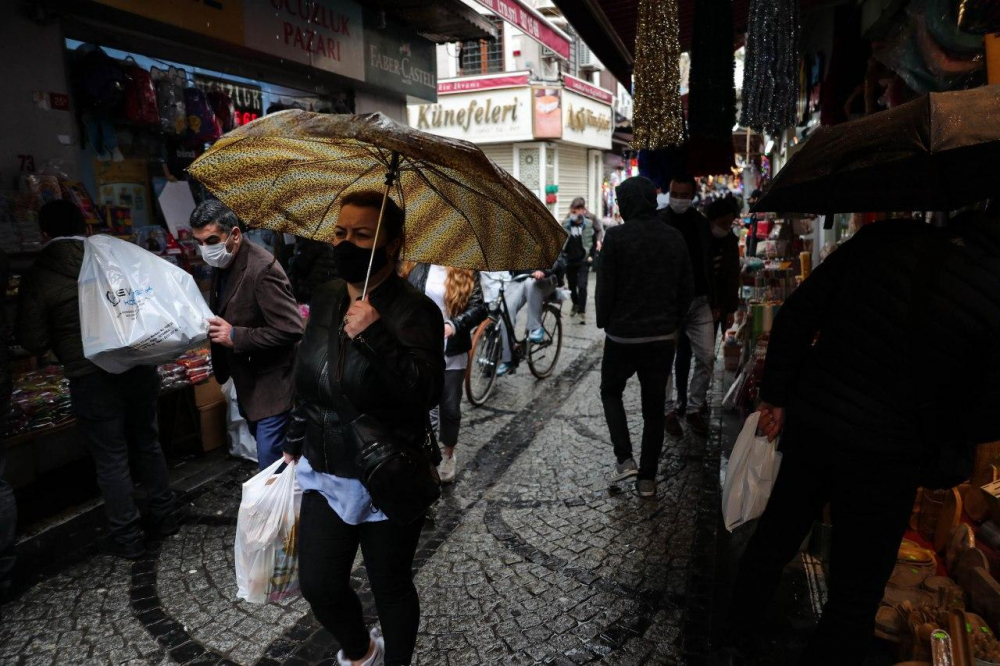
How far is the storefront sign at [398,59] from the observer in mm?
8078

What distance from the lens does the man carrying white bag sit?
361 cm

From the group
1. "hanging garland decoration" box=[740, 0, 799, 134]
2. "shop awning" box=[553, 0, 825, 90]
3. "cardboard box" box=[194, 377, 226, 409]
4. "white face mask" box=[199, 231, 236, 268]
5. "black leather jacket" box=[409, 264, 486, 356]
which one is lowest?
"cardboard box" box=[194, 377, 226, 409]

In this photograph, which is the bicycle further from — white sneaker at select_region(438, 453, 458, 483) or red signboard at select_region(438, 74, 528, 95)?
red signboard at select_region(438, 74, 528, 95)

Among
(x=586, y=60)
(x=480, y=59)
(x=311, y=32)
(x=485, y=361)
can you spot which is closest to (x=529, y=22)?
(x=311, y=32)


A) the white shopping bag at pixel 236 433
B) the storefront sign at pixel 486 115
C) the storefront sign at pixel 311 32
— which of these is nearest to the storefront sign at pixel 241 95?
the storefront sign at pixel 311 32

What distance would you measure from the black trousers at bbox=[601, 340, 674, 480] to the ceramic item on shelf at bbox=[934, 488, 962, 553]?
1698mm

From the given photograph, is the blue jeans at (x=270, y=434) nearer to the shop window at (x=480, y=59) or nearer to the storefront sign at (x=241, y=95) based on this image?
the storefront sign at (x=241, y=95)

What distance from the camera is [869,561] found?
2340 mm

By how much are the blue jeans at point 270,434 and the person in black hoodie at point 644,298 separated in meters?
2.13

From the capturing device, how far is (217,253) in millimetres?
3723

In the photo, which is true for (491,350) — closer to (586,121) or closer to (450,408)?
(450,408)

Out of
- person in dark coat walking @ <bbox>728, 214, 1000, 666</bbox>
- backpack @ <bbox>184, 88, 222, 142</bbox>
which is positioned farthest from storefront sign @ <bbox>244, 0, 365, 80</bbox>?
person in dark coat walking @ <bbox>728, 214, 1000, 666</bbox>

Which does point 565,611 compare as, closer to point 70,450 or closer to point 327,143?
point 327,143

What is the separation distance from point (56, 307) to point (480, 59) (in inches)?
847
